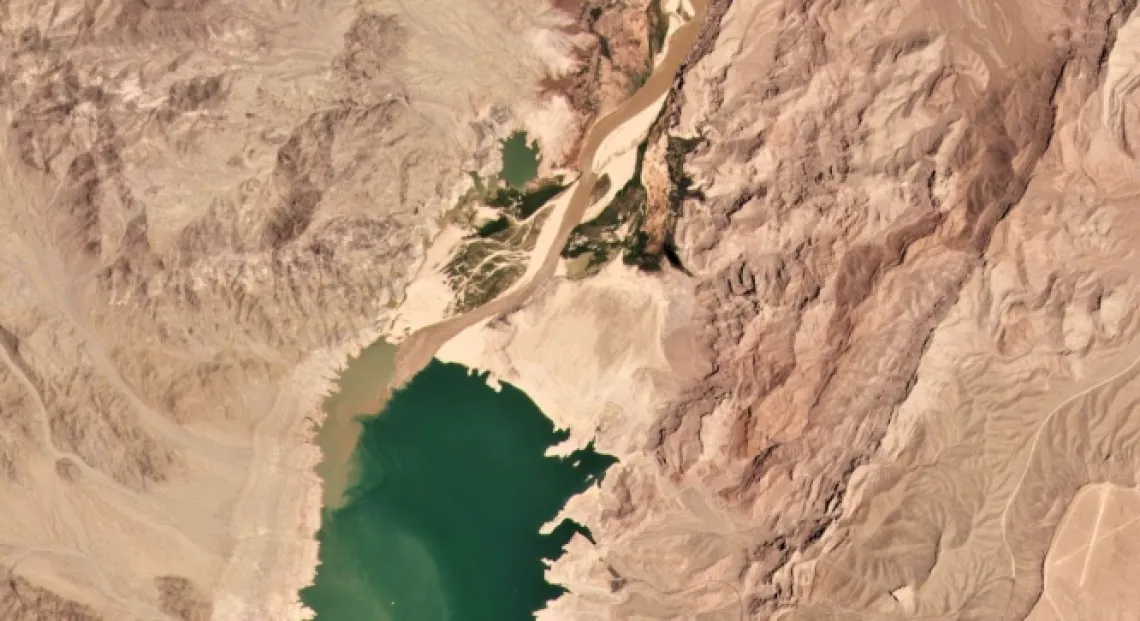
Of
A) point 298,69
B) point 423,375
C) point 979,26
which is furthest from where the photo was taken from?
point 423,375

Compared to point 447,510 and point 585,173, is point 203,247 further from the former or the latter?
point 585,173

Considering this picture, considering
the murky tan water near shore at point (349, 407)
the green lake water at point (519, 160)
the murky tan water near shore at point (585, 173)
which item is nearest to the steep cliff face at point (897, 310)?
the murky tan water near shore at point (585, 173)

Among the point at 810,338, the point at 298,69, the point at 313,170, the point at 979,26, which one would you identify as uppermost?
the point at 298,69

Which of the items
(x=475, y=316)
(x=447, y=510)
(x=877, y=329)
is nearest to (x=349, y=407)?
(x=447, y=510)

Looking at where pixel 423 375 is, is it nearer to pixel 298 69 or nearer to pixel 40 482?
pixel 298 69

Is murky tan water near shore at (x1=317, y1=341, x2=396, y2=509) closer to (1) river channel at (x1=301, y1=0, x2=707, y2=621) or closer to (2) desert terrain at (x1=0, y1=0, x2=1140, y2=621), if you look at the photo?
(1) river channel at (x1=301, y1=0, x2=707, y2=621)

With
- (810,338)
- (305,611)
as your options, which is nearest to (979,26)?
(810,338)
